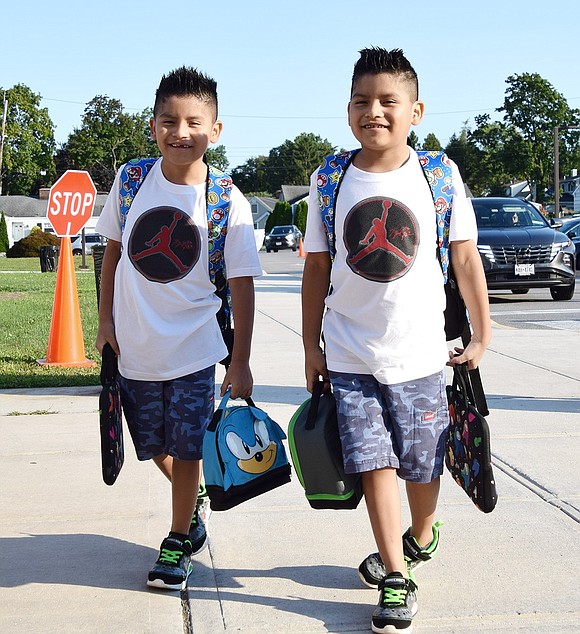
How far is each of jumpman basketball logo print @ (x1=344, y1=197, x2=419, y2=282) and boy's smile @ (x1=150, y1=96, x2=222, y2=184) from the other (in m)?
0.69

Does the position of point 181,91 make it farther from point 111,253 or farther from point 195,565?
point 195,565

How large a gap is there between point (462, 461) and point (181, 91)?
1.63 metres

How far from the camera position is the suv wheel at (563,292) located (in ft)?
47.9

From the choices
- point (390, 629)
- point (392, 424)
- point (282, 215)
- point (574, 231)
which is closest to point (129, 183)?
point (392, 424)

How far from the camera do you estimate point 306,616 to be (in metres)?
3.18

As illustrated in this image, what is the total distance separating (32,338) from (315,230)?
7.69m

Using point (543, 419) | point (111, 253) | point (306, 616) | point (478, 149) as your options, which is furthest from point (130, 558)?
point (478, 149)


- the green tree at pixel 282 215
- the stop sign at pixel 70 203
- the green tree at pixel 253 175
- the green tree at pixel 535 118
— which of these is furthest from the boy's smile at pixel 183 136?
the green tree at pixel 253 175

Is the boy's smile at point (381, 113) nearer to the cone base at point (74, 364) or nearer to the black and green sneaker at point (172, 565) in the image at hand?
the black and green sneaker at point (172, 565)

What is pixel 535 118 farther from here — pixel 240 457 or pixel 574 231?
pixel 240 457

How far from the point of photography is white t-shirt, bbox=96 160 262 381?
341cm

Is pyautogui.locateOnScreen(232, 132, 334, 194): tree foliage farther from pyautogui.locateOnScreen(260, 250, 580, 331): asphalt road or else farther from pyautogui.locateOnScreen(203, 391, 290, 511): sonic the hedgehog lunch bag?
pyautogui.locateOnScreen(203, 391, 290, 511): sonic the hedgehog lunch bag

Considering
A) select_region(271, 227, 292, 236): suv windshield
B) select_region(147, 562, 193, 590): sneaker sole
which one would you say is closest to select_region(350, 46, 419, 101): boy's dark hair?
select_region(147, 562, 193, 590): sneaker sole

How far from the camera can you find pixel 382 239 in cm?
308
